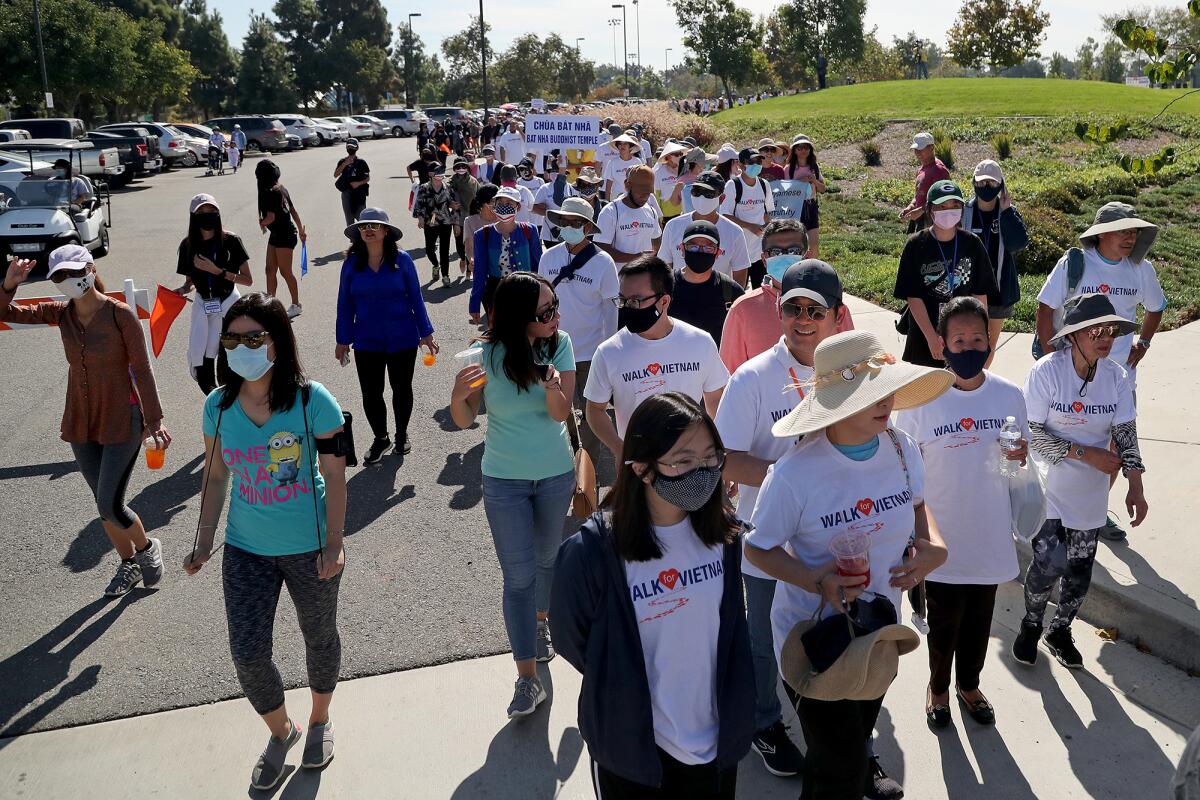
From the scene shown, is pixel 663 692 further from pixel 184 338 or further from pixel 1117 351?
pixel 184 338

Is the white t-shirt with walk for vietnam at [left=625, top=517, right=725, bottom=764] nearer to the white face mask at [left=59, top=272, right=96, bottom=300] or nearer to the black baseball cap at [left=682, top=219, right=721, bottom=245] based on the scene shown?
the black baseball cap at [left=682, top=219, right=721, bottom=245]

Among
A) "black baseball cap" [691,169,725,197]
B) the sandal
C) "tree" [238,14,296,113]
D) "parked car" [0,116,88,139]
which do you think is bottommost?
the sandal


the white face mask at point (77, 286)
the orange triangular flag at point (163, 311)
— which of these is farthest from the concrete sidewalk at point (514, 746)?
the orange triangular flag at point (163, 311)

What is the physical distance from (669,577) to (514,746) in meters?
1.88

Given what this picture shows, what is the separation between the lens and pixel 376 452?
798cm

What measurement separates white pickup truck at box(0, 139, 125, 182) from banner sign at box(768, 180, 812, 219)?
18.0m

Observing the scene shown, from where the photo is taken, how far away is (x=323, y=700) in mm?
4285

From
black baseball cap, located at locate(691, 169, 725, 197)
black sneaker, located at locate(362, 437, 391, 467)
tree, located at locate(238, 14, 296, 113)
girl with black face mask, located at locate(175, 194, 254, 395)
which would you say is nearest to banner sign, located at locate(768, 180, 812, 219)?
black baseball cap, located at locate(691, 169, 725, 197)

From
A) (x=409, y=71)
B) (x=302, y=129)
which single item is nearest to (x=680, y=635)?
(x=302, y=129)

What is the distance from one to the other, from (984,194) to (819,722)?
17.7ft

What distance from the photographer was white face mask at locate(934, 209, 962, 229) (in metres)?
6.60

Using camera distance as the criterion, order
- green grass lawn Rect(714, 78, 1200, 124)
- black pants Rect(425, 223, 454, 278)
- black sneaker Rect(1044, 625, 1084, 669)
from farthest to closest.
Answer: green grass lawn Rect(714, 78, 1200, 124) < black pants Rect(425, 223, 454, 278) < black sneaker Rect(1044, 625, 1084, 669)

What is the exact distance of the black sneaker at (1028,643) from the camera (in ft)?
16.1

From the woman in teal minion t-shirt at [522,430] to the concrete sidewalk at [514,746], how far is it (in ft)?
1.04
